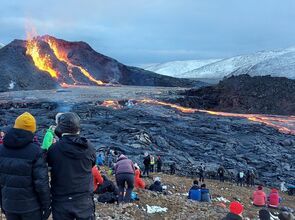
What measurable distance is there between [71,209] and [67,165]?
56 centimetres

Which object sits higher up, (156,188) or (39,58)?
(39,58)

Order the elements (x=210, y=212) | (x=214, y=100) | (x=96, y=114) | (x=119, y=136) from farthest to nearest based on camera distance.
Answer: (x=214, y=100), (x=96, y=114), (x=119, y=136), (x=210, y=212)

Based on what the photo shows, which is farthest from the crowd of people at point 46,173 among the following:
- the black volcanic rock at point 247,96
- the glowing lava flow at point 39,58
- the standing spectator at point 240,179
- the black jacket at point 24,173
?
the glowing lava flow at point 39,58

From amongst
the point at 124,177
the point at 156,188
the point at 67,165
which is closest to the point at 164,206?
the point at 124,177

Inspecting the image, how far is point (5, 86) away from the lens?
80312mm

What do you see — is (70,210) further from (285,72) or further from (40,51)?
(285,72)

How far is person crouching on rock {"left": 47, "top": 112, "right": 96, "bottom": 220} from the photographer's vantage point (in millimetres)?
5422

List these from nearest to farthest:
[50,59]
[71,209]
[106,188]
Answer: [71,209], [106,188], [50,59]

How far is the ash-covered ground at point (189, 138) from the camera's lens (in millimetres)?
30578

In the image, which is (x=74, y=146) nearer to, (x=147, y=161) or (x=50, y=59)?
(x=147, y=161)

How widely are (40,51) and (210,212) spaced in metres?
95.3

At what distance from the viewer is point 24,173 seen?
5184 mm

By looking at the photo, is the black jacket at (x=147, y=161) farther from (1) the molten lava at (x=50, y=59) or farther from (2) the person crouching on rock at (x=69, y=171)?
(1) the molten lava at (x=50, y=59)

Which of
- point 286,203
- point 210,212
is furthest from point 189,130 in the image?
point 210,212
